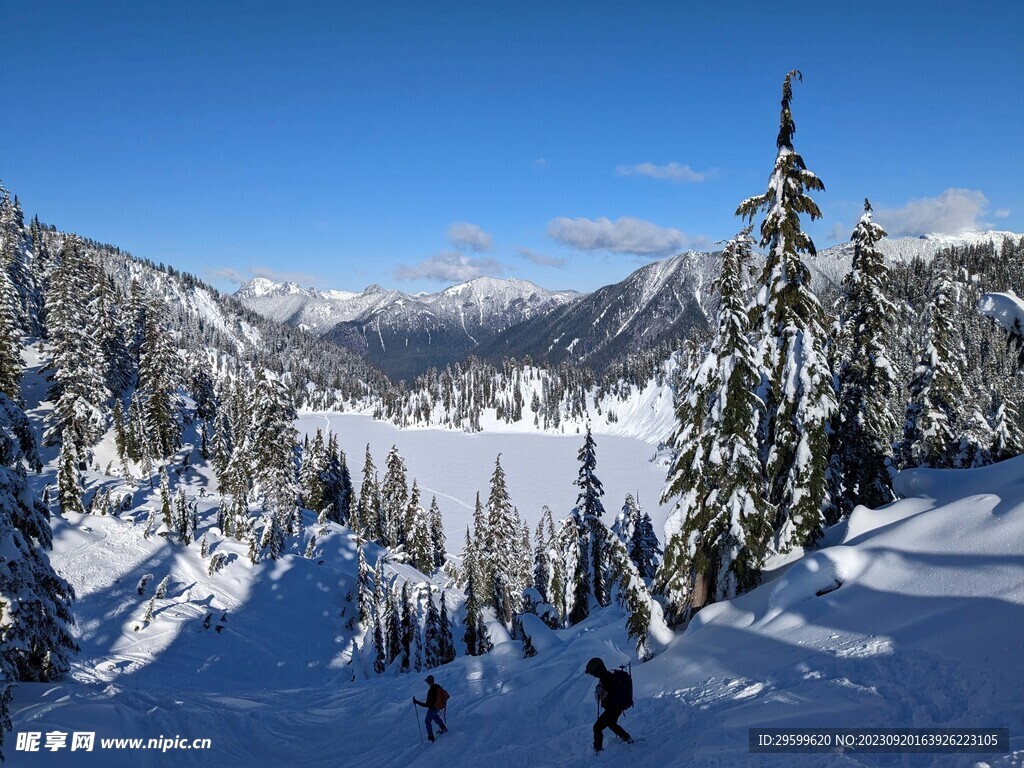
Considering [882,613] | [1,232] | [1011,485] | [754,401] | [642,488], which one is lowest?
[642,488]

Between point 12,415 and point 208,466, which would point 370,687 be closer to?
point 12,415

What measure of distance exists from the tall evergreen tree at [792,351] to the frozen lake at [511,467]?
51.1 metres

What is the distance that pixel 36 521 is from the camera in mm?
10984

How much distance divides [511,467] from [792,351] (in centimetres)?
10549

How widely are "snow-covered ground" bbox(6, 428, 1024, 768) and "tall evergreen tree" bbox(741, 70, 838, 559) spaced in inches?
52.4

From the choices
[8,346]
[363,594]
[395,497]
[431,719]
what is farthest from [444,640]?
[8,346]

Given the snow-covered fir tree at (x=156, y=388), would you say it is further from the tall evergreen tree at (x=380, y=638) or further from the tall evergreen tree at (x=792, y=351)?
the tall evergreen tree at (x=792, y=351)

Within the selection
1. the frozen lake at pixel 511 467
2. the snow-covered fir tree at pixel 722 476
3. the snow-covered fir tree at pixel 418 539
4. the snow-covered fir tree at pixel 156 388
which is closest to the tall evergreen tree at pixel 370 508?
the snow-covered fir tree at pixel 418 539

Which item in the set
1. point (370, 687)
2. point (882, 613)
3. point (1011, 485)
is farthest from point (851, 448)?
point (370, 687)

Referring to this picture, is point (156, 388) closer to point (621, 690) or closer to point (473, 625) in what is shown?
point (473, 625)

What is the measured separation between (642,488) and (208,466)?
6530 centimetres

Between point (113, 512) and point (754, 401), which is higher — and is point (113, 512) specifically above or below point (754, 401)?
below

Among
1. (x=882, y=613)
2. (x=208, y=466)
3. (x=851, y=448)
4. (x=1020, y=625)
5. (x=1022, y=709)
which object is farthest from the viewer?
(x=208, y=466)

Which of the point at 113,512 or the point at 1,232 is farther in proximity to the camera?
the point at 1,232
